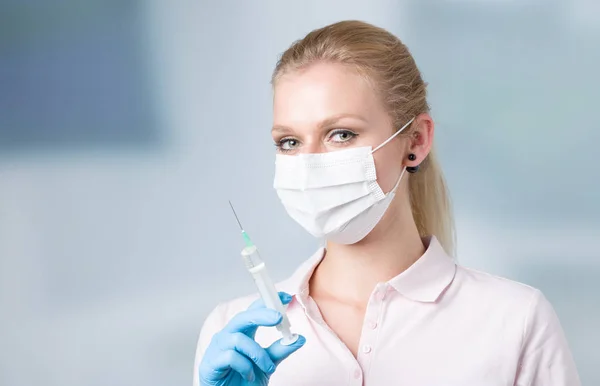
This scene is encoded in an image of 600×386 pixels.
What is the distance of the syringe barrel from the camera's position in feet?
5.11

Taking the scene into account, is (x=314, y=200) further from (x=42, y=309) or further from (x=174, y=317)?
(x=42, y=309)

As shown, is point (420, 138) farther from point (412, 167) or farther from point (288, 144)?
point (288, 144)

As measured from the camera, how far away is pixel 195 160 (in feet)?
8.99

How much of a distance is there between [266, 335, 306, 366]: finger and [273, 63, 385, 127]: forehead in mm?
442

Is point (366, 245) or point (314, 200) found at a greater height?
point (314, 200)

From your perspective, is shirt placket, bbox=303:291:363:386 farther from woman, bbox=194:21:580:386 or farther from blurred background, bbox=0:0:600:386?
blurred background, bbox=0:0:600:386

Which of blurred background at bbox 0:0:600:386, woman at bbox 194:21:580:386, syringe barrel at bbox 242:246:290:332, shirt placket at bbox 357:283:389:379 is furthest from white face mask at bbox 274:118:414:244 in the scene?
blurred background at bbox 0:0:600:386

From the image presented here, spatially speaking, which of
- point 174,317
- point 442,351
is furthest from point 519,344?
point 174,317

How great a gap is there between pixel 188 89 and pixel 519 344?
139 cm

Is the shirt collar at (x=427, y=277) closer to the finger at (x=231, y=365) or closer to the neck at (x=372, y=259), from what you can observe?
the neck at (x=372, y=259)

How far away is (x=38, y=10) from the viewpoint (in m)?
2.82

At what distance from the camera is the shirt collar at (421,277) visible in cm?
185

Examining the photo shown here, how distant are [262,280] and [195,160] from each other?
121cm

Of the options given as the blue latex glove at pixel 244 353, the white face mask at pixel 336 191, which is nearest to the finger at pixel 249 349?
the blue latex glove at pixel 244 353
